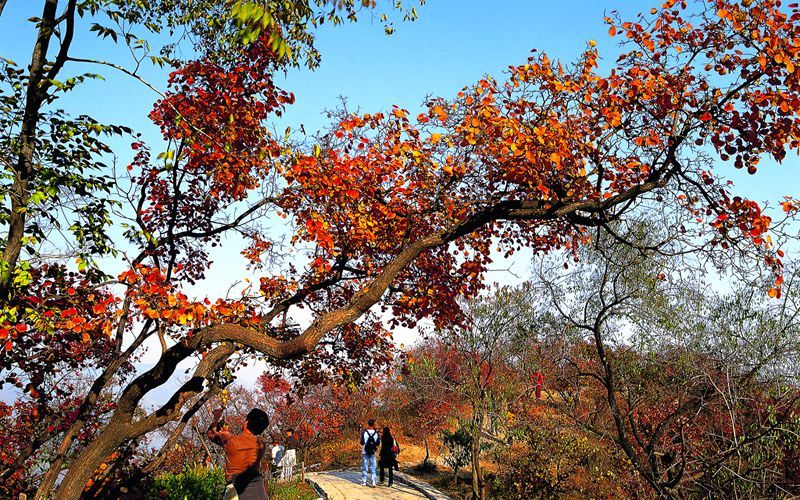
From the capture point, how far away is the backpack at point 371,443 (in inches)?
706

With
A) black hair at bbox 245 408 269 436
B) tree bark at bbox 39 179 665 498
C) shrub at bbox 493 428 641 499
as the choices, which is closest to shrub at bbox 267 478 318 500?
shrub at bbox 493 428 641 499

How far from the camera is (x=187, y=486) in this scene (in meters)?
12.8

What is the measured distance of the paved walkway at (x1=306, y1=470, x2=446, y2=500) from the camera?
55.0 ft

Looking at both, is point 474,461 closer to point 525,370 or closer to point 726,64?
point 525,370

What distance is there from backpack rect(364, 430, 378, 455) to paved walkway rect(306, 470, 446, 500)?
119 centimetres

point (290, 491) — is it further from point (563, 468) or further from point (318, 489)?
point (563, 468)

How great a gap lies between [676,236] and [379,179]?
193 inches

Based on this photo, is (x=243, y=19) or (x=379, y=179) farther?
(x=379, y=179)

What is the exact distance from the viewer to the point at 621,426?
9.40m

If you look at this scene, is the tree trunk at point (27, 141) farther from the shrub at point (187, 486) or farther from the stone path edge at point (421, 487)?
the stone path edge at point (421, 487)

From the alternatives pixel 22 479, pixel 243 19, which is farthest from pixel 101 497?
pixel 243 19

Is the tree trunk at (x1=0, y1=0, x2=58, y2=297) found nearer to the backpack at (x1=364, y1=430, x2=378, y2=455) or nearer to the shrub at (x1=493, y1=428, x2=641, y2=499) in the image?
the backpack at (x1=364, y1=430, x2=378, y2=455)

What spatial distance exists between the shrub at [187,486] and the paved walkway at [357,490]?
360 centimetres

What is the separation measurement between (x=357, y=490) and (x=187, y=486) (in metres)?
6.55
